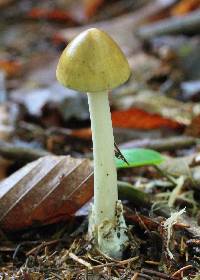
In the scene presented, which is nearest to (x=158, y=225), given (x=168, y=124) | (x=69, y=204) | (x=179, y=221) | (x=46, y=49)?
(x=179, y=221)

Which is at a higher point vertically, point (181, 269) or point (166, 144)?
point (166, 144)

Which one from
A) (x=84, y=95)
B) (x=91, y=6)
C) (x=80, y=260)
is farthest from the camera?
(x=91, y=6)

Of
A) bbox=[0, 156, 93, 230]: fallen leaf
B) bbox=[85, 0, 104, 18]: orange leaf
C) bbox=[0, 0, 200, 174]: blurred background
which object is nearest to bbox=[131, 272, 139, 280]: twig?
bbox=[0, 156, 93, 230]: fallen leaf

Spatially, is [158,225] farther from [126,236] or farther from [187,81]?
[187,81]

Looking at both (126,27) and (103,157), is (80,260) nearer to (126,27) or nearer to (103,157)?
(103,157)

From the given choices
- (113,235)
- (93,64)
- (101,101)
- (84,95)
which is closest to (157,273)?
(113,235)

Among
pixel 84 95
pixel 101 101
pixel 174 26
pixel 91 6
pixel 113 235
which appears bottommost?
pixel 113 235

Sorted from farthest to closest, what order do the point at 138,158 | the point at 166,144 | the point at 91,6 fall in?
1. the point at 91,6
2. the point at 166,144
3. the point at 138,158
